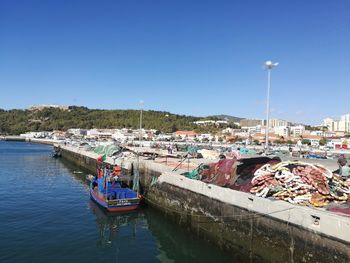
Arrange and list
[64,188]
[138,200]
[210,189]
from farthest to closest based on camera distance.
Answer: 1. [64,188]
2. [138,200]
3. [210,189]

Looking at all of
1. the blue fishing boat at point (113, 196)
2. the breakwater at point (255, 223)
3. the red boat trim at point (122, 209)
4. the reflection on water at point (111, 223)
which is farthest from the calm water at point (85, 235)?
the breakwater at point (255, 223)

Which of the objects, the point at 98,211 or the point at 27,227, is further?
the point at 98,211

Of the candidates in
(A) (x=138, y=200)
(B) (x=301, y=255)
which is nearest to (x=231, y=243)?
(B) (x=301, y=255)

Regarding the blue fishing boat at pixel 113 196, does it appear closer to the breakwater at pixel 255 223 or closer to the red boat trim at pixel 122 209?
the red boat trim at pixel 122 209

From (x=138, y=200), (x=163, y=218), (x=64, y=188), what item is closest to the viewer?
(x=163, y=218)

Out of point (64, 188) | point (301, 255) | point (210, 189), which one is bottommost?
point (64, 188)

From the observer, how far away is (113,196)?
74.9ft

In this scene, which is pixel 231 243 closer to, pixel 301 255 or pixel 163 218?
pixel 301 255

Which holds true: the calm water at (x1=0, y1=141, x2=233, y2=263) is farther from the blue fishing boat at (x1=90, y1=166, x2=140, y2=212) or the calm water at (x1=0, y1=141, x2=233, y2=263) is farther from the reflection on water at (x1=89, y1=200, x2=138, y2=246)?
the blue fishing boat at (x1=90, y1=166, x2=140, y2=212)

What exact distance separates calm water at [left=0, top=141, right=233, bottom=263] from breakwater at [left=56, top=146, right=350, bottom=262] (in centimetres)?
85

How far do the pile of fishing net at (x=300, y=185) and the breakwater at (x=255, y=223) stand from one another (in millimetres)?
1096

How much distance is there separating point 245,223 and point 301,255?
3.08 metres

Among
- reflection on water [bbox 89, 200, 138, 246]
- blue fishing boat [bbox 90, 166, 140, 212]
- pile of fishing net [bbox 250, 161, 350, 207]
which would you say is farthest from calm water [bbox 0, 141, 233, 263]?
pile of fishing net [bbox 250, 161, 350, 207]

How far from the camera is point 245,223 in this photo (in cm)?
1321
